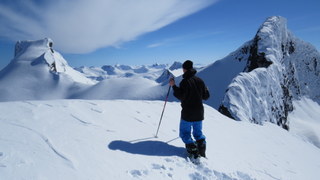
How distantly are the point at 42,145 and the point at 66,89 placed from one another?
351 feet

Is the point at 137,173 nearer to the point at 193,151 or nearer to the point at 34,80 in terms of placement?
the point at 193,151

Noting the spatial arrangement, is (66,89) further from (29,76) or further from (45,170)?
(45,170)

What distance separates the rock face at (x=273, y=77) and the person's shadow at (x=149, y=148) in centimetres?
1864

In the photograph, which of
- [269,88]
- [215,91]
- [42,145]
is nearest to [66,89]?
[215,91]

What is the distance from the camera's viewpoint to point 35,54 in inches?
5349

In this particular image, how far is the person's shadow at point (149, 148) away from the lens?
203 inches

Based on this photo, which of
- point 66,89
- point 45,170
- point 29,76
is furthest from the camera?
point 29,76

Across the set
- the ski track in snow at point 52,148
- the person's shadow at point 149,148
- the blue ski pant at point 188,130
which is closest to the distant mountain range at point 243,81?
the blue ski pant at point 188,130

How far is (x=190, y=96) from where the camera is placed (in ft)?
18.9

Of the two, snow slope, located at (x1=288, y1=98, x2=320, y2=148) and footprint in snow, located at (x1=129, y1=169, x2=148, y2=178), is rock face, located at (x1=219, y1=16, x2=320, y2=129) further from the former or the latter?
footprint in snow, located at (x1=129, y1=169, x2=148, y2=178)

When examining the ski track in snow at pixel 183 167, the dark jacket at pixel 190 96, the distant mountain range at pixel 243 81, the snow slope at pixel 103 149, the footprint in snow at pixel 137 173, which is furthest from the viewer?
the distant mountain range at pixel 243 81

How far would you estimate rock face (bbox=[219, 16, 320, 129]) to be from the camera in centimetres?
2730

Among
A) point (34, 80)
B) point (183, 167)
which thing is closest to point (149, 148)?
A: point (183, 167)

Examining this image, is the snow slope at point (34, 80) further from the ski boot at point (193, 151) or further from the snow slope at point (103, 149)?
the ski boot at point (193, 151)
